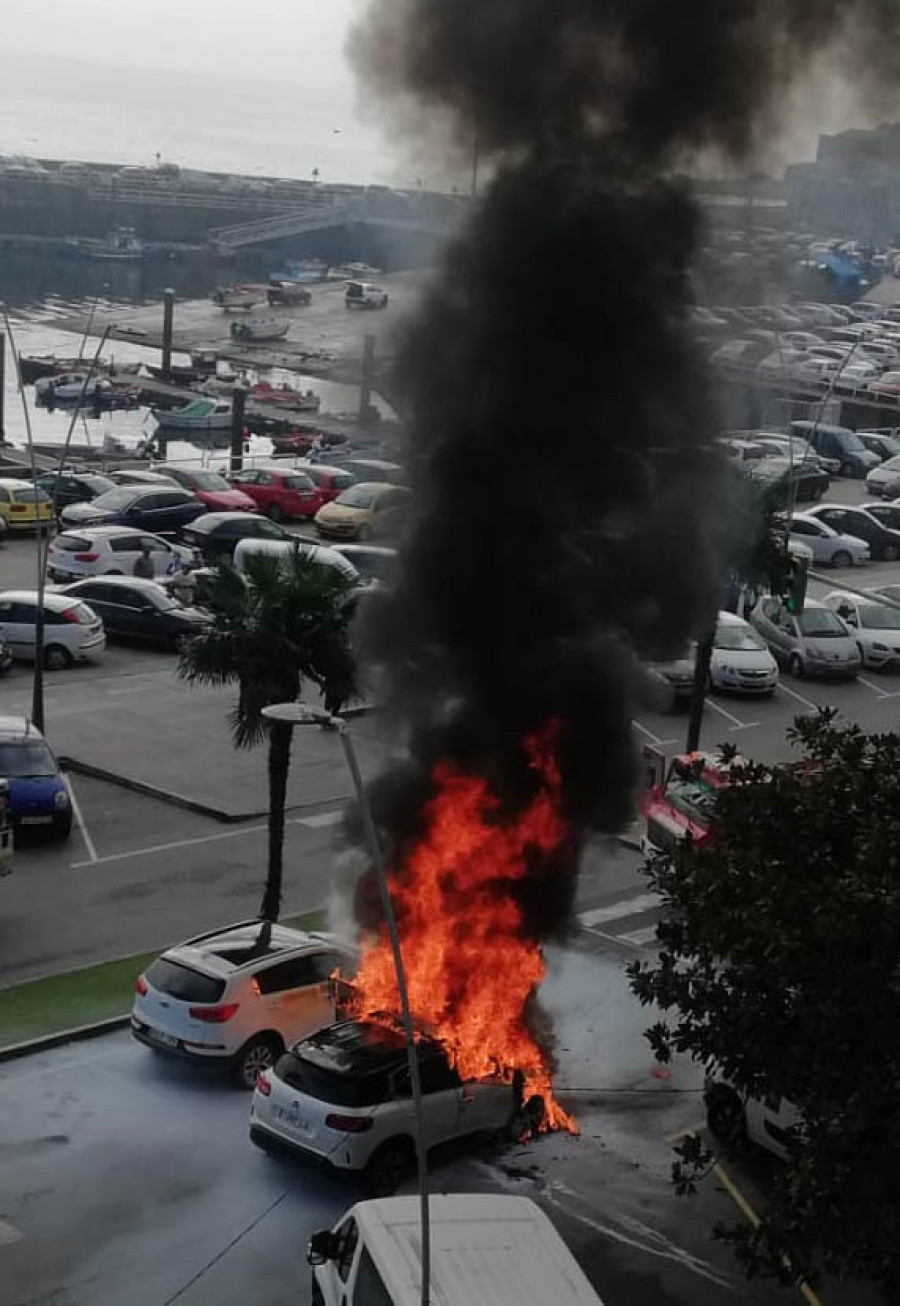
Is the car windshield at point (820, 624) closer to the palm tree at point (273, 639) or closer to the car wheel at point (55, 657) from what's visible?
the car wheel at point (55, 657)

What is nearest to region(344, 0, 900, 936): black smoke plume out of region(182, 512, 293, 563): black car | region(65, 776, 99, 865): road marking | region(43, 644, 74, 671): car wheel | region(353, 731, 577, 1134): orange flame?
region(353, 731, 577, 1134): orange flame

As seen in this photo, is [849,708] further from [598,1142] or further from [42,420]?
[42,420]

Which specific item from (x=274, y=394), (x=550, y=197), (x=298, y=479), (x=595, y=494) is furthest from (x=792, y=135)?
(x=274, y=394)

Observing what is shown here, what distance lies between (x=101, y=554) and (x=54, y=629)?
5.11 meters

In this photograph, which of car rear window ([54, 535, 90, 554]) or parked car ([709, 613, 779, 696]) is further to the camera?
car rear window ([54, 535, 90, 554])

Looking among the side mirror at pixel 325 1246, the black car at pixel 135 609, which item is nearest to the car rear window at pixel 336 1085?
the side mirror at pixel 325 1246

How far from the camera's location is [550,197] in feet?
59.0

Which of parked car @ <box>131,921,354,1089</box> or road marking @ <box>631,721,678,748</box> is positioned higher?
parked car @ <box>131,921,354,1089</box>

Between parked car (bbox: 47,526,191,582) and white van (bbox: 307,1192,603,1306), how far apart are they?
24999mm

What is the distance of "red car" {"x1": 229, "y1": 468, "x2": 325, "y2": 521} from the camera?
44.8m

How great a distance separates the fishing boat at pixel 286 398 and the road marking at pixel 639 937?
165 feet

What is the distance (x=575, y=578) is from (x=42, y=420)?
60714 millimetres

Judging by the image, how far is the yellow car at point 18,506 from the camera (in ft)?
134

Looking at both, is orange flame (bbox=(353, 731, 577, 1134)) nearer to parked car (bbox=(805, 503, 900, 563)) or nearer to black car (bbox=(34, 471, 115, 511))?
black car (bbox=(34, 471, 115, 511))
